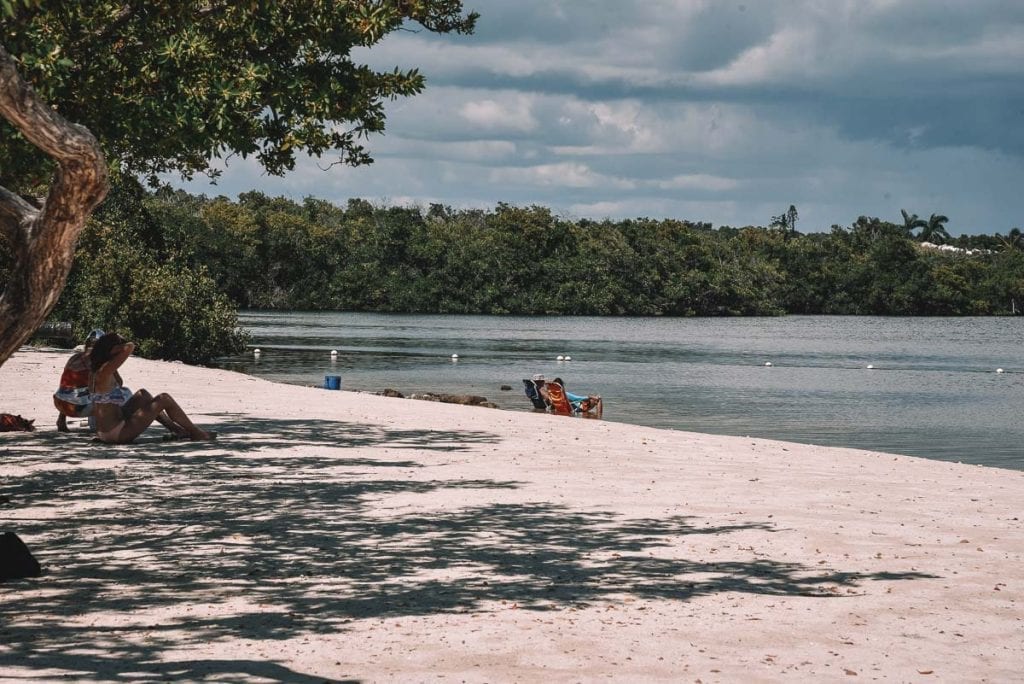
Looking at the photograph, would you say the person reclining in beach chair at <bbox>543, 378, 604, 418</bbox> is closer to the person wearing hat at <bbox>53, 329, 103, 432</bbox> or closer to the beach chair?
the beach chair

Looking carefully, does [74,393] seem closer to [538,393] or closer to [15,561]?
[15,561]

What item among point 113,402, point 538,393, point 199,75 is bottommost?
point 538,393

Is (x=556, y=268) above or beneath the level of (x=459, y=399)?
above

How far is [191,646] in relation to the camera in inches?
282

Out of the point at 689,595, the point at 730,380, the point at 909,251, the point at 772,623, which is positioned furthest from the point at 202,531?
the point at 909,251

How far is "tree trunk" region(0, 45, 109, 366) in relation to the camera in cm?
773

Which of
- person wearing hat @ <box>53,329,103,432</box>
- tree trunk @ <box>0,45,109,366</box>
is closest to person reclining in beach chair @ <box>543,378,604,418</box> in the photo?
person wearing hat @ <box>53,329,103,432</box>

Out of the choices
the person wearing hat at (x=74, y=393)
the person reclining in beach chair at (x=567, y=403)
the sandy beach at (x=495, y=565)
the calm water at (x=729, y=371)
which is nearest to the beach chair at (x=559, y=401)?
the person reclining in beach chair at (x=567, y=403)

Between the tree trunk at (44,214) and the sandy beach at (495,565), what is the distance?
6.21 ft

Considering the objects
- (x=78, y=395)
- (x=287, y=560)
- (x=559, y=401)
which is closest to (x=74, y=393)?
(x=78, y=395)

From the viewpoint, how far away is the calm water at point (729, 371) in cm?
3356

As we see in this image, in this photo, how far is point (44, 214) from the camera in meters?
8.08

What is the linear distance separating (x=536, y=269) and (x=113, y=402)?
121 metres

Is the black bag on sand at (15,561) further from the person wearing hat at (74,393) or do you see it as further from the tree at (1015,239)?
the tree at (1015,239)
